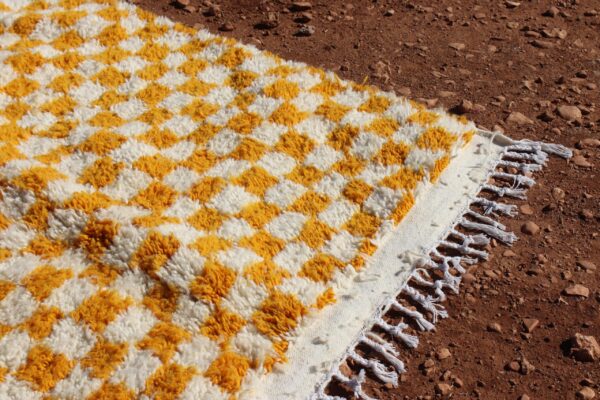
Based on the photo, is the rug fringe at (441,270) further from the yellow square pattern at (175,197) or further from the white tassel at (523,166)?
the yellow square pattern at (175,197)

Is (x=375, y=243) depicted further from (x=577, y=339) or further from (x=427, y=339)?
(x=577, y=339)

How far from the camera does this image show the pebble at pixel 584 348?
67.4 inches

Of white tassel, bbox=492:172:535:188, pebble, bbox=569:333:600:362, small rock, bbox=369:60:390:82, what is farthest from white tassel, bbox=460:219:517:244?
small rock, bbox=369:60:390:82

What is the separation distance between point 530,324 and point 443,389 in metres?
0.33

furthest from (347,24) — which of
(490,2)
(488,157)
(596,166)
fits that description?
(596,166)

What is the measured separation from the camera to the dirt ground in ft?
5.64

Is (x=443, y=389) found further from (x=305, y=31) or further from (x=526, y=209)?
(x=305, y=31)

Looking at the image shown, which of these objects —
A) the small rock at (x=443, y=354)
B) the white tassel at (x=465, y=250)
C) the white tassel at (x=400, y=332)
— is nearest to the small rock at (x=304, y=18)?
the white tassel at (x=465, y=250)

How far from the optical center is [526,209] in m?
2.15

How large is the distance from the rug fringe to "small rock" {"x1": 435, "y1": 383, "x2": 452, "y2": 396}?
10 cm

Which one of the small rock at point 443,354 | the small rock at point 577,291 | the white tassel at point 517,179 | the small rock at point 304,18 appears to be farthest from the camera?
the small rock at point 304,18

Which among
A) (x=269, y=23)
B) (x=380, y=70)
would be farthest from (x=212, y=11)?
(x=380, y=70)

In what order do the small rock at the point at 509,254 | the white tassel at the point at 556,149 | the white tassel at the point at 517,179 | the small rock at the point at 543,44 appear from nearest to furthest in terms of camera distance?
the small rock at the point at 509,254 < the white tassel at the point at 517,179 < the white tassel at the point at 556,149 < the small rock at the point at 543,44

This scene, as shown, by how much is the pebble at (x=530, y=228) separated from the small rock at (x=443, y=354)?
55 centimetres
